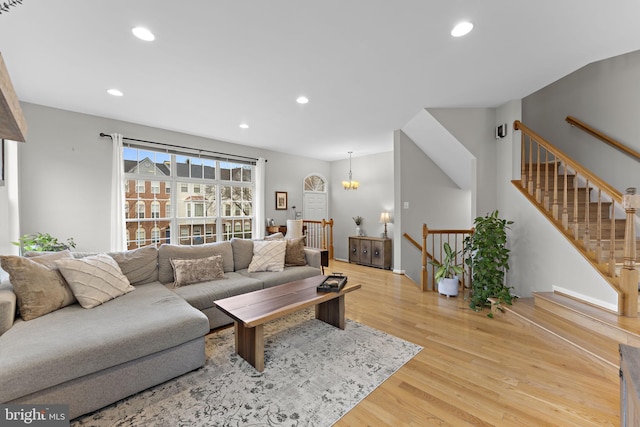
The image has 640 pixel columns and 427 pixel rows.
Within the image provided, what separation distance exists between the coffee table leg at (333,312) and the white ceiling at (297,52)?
2.34 meters

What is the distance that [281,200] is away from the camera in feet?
20.7

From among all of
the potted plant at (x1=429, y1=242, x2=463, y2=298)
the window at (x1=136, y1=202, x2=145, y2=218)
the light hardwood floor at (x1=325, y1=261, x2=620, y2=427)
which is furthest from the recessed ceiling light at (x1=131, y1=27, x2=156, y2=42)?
the potted plant at (x1=429, y1=242, x2=463, y2=298)

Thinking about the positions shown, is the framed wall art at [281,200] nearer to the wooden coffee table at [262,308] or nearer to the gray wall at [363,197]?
the gray wall at [363,197]

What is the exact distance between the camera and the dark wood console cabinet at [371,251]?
18.3 ft

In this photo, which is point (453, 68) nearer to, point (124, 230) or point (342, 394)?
point (342, 394)

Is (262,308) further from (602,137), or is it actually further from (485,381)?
(602,137)

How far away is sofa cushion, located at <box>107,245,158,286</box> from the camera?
2.72 m

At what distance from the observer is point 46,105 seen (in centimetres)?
356

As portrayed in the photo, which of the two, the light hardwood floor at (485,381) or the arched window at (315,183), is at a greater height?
the arched window at (315,183)

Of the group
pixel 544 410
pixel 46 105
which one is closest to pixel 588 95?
pixel 544 410

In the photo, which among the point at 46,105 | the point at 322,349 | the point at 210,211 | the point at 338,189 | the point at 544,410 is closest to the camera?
the point at 544,410

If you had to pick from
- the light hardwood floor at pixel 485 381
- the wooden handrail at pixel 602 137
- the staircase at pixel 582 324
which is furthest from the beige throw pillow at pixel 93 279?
the wooden handrail at pixel 602 137

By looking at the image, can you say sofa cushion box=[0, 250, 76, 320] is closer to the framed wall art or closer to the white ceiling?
the white ceiling

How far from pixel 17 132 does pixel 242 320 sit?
1.55 meters
